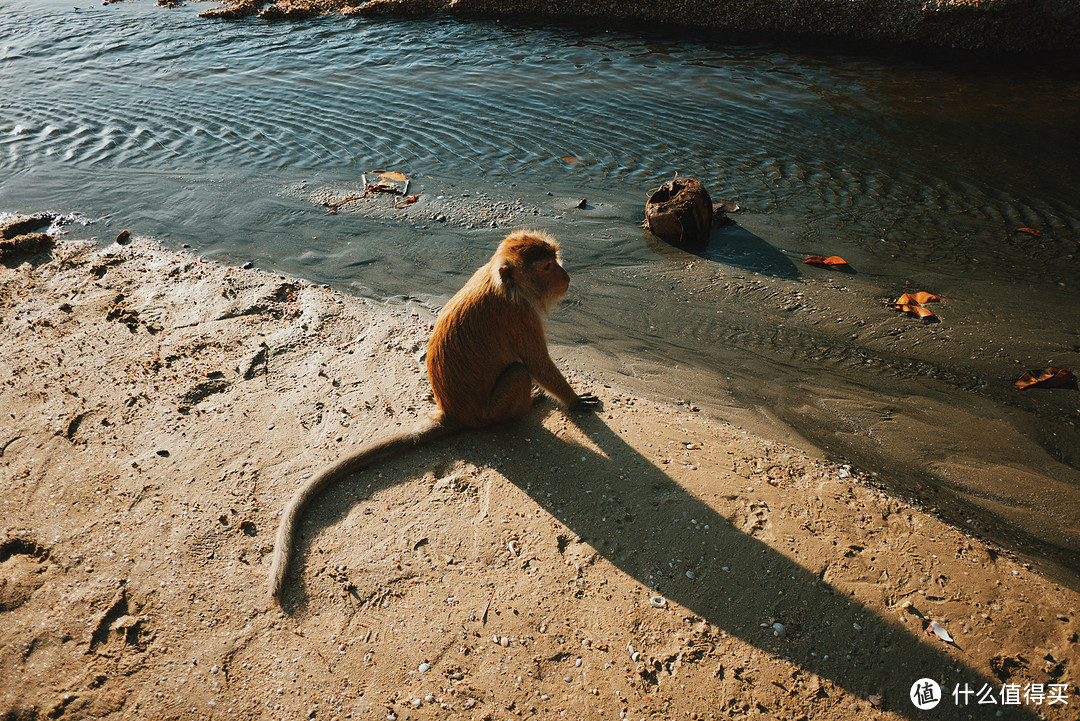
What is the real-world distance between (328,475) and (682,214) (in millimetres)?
Answer: 4831

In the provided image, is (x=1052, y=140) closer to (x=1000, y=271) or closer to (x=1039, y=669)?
(x=1000, y=271)

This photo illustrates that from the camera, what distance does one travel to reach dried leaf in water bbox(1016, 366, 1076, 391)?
496cm

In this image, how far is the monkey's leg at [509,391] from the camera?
440 cm

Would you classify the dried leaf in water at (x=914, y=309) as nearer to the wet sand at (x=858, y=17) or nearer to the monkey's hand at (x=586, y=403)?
the monkey's hand at (x=586, y=403)

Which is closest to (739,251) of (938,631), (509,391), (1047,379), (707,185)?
(707,185)

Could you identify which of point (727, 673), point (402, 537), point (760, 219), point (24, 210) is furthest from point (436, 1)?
point (727, 673)

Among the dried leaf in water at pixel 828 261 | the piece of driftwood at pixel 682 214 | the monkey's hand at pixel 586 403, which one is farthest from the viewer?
the piece of driftwood at pixel 682 214

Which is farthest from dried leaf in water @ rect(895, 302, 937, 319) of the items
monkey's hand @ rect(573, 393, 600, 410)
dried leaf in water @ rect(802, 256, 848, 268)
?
monkey's hand @ rect(573, 393, 600, 410)

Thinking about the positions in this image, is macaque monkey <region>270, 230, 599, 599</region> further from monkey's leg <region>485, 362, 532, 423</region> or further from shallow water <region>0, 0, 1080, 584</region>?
shallow water <region>0, 0, 1080, 584</region>

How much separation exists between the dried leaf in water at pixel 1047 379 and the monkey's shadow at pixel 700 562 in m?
2.98

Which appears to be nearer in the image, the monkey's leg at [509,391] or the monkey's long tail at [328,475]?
the monkey's long tail at [328,475]

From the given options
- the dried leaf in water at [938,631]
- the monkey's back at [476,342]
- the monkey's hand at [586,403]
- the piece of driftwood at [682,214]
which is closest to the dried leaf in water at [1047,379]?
the dried leaf in water at [938,631]

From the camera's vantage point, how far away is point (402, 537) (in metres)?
3.95

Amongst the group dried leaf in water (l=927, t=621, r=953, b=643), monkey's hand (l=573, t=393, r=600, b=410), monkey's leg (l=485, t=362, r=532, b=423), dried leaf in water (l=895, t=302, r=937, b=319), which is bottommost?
dried leaf in water (l=927, t=621, r=953, b=643)
